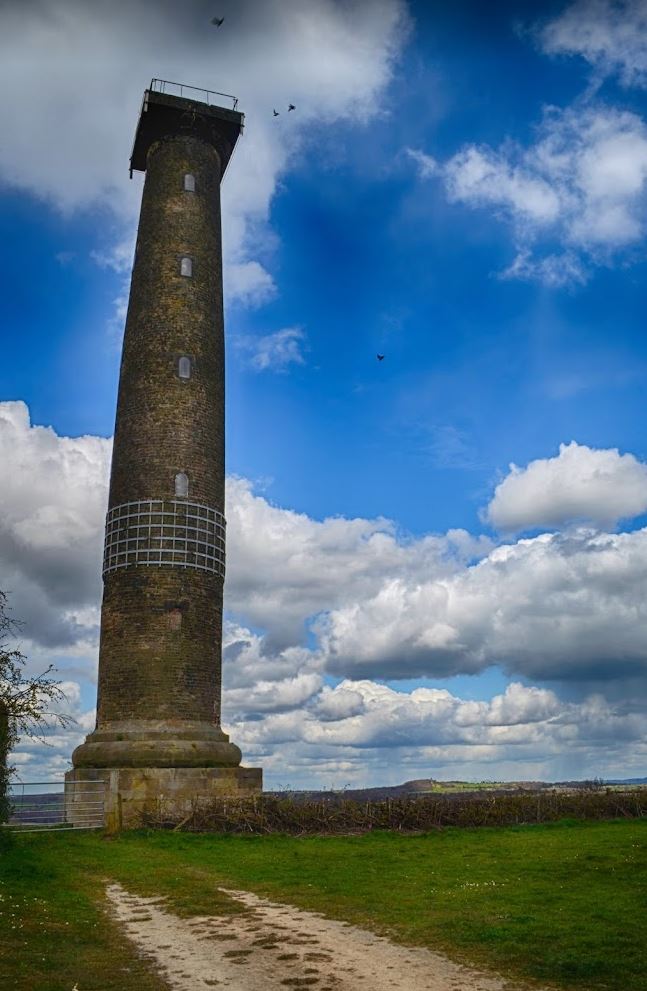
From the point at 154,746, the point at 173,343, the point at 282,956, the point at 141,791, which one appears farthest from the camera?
the point at 173,343

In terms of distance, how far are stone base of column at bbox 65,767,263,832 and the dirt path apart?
12430mm

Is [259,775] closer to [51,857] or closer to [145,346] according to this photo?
[51,857]

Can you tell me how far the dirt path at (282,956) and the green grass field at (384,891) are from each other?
1.35ft

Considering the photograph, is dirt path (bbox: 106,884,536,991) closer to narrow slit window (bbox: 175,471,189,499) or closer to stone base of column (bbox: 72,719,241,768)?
stone base of column (bbox: 72,719,241,768)

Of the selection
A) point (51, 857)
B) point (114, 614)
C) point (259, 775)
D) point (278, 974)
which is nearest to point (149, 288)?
point (114, 614)

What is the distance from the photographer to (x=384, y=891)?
15.9 meters

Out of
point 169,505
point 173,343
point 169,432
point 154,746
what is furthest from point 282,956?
point 173,343

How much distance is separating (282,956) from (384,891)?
506 cm

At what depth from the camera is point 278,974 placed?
10.4 meters

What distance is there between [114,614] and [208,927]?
17.7 metres

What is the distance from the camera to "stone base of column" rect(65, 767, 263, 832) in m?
26.5

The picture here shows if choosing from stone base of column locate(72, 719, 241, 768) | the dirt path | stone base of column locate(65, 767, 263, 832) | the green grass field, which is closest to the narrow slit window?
stone base of column locate(72, 719, 241, 768)

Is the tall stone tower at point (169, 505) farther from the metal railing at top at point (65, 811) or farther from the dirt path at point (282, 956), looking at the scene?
the dirt path at point (282, 956)

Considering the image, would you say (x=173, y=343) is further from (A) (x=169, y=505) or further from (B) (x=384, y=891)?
(B) (x=384, y=891)
